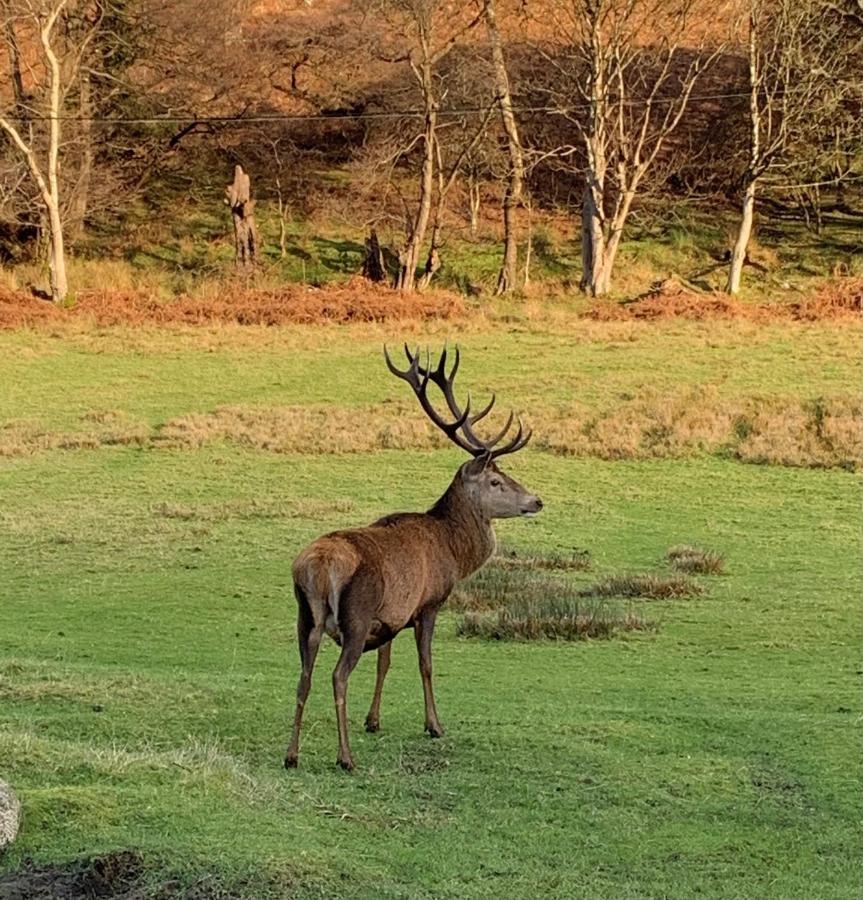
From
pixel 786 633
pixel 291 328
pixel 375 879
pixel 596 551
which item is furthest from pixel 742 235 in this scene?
pixel 375 879

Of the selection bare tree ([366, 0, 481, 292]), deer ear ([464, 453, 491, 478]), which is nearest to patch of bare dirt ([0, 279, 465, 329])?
bare tree ([366, 0, 481, 292])

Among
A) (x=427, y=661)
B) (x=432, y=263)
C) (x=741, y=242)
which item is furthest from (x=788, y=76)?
(x=427, y=661)

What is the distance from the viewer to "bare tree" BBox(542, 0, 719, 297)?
133 feet

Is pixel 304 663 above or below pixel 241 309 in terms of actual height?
below

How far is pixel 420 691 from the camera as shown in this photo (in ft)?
36.3

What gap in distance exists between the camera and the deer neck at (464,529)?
33.1 ft

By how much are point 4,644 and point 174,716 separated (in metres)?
4.06

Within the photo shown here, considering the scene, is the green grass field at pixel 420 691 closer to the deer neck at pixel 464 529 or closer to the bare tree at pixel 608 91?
the deer neck at pixel 464 529

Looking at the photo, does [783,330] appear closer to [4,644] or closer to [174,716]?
[4,644]

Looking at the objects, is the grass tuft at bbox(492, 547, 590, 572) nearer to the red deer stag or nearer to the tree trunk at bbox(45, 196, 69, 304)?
the red deer stag

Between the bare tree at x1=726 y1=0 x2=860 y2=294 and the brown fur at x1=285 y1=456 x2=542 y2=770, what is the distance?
31.2m

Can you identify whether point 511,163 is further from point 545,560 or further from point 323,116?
point 545,560

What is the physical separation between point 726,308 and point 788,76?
8.63 meters

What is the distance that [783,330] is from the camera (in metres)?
32.8
